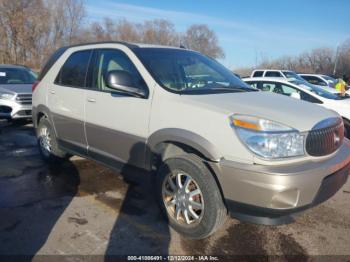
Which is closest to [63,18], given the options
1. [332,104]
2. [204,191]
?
[332,104]

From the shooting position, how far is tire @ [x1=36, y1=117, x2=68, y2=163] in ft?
16.7

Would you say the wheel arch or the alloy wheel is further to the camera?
the alloy wheel

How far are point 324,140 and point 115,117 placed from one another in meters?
2.24

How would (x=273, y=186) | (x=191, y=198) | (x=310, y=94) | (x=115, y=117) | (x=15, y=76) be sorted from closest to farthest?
(x=273, y=186) → (x=191, y=198) → (x=115, y=117) → (x=310, y=94) → (x=15, y=76)

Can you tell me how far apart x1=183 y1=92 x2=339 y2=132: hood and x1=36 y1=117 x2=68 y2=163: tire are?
286 cm

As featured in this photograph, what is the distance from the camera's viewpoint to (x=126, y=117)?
359 cm

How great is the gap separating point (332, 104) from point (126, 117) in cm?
584

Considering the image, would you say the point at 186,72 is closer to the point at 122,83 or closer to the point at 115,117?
the point at 122,83

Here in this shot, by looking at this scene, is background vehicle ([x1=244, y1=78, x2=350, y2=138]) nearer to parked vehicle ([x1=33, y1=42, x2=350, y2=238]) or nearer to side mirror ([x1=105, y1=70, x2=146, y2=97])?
parked vehicle ([x1=33, y1=42, x2=350, y2=238])

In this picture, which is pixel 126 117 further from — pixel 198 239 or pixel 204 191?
pixel 198 239

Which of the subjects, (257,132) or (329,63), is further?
(329,63)

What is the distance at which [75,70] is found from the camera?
4.52 metres

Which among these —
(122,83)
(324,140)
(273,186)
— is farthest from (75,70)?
(324,140)

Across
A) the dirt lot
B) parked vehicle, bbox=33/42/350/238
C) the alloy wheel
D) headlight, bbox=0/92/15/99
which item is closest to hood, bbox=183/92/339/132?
parked vehicle, bbox=33/42/350/238
